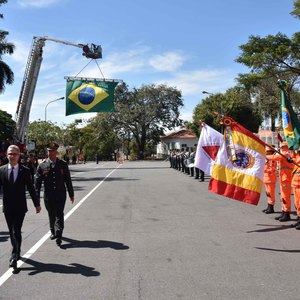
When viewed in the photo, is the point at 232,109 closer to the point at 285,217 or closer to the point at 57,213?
the point at 285,217

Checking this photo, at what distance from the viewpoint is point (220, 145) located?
862 cm

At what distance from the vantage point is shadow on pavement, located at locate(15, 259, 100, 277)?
5.69 meters

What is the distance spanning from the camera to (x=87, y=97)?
27.5m

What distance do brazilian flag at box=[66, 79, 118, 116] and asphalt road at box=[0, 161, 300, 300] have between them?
55.3 feet

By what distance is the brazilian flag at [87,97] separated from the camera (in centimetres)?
2727

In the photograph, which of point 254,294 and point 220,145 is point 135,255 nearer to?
point 254,294

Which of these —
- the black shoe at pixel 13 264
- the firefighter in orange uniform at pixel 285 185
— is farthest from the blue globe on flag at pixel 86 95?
the black shoe at pixel 13 264

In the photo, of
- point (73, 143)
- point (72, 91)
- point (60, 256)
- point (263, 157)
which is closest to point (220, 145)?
point (263, 157)

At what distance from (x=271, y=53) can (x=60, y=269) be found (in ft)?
60.2

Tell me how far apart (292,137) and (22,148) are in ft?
56.4

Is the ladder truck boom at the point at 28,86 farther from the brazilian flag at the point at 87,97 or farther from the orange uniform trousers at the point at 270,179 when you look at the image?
the orange uniform trousers at the point at 270,179

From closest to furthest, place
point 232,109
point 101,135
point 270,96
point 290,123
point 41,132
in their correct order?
point 290,123, point 270,96, point 232,109, point 41,132, point 101,135

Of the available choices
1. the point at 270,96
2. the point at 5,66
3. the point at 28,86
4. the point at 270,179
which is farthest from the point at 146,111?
the point at 270,179

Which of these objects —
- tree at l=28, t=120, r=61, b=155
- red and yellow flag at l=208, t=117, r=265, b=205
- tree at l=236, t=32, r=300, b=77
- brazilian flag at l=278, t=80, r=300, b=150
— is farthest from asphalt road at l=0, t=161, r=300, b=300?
tree at l=28, t=120, r=61, b=155
